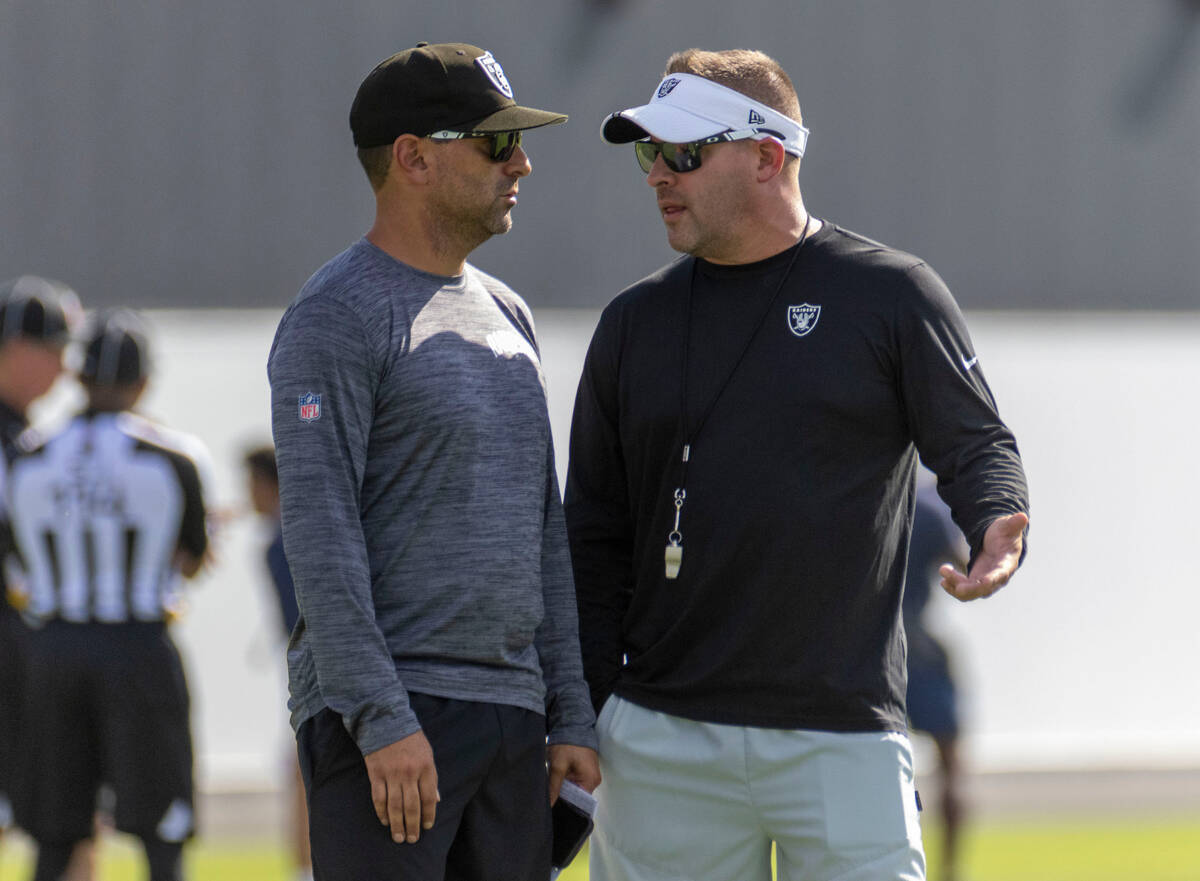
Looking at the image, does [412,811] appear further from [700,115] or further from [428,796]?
[700,115]

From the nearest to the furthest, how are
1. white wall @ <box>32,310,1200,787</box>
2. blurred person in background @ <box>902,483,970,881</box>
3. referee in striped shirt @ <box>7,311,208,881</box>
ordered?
1. referee in striped shirt @ <box>7,311,208,881</box>
2. blurred person in background @ <box>902,483,970,881</box>
3. white wall @ <box>32,310,1200,787</box>

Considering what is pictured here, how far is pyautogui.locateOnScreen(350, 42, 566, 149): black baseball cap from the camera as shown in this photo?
2.43 m

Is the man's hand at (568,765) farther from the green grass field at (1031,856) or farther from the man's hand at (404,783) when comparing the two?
the green grass field at (1031,856)

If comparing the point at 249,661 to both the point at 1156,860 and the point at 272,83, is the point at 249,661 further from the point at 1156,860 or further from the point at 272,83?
the point at 1156,860

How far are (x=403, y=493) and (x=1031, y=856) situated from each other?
16.3ft

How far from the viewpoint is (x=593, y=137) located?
829cm

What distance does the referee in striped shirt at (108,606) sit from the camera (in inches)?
173

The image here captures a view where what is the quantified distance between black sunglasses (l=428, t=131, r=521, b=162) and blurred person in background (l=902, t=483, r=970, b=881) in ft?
10.7

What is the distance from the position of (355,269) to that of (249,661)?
205 inches

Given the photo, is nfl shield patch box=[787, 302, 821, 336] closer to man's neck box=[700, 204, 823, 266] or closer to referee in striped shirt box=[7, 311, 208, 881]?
man's neck box=[700, 204, 823, 266]

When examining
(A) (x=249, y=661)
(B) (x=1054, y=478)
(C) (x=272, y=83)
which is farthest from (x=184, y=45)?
(B) (x=1054, y=478)

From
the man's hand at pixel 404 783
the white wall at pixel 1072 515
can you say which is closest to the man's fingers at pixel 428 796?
the man's hand at pixel 404 783

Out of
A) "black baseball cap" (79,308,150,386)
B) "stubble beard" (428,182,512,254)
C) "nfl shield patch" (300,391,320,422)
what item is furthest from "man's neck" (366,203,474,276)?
"black baseball cap" (79,308,150,386)

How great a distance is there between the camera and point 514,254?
8.17 metres
